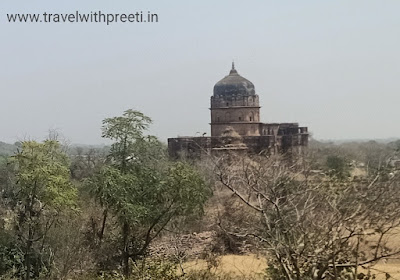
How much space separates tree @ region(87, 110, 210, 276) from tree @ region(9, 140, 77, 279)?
99 cm

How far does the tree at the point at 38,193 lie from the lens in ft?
42.3

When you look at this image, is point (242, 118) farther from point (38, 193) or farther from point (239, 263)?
point (38, 193)

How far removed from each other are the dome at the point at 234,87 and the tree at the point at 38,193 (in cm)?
2100

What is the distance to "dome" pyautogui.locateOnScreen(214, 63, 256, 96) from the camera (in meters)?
34.6

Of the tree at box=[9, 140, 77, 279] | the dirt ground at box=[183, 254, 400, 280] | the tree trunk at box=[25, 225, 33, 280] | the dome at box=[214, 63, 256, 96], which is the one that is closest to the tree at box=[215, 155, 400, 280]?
the dirt ground at box=[183, 254, 400, 280]

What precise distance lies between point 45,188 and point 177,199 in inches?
139

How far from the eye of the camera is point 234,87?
34.7 m

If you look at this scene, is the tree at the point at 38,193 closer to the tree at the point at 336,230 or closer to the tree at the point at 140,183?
the tree at the point at 140,183

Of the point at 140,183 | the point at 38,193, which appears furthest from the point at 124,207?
the point at 38,193

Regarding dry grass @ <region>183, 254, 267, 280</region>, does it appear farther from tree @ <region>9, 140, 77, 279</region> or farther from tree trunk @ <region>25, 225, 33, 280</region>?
tree trunk @ <region>25, 225, 33, 280</region>

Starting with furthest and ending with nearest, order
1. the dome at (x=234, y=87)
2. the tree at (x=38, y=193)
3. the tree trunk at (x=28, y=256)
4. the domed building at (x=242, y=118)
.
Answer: the dome at (x=234, y=87), the domed building at (x=242, y=118), the tree trunk at (x=28, y=256), the tree at (x=38, y=193)

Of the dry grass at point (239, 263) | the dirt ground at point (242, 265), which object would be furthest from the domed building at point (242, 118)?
the dirt ground at point (242, 265)

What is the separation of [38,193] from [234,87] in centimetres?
2285

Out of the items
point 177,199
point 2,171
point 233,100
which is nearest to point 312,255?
point 177,199
